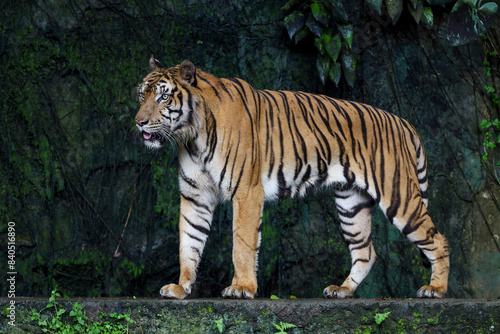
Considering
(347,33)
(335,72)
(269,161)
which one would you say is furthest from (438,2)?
(269,161)

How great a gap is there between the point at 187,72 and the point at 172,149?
1.82 metres

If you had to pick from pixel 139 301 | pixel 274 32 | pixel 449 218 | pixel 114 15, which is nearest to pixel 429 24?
pixel 274 32

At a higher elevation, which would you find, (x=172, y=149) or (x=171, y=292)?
(x=172, y=149)

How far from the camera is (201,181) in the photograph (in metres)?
3.96

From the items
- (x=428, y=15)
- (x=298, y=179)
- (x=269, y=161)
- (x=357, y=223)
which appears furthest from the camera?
(x=428, y=15)

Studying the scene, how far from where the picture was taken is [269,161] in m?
4.14

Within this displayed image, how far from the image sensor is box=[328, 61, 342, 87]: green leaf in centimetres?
559

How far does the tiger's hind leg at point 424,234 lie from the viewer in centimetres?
412

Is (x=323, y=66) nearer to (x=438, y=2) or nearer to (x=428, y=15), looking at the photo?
(x=428, y=15)

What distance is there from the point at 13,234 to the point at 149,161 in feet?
4.67

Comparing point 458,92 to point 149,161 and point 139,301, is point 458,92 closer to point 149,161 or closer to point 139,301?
point 149,161

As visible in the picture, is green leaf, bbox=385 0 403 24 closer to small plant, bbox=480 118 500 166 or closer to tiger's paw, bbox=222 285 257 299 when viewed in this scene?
small plant, bbox=480 118 500 166

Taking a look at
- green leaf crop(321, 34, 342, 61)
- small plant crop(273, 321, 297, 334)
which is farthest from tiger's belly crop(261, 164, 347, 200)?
green leaf crop(321, 34, 342, 61)

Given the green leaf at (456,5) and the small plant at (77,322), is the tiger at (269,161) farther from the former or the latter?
the green leaf at (456,5)
